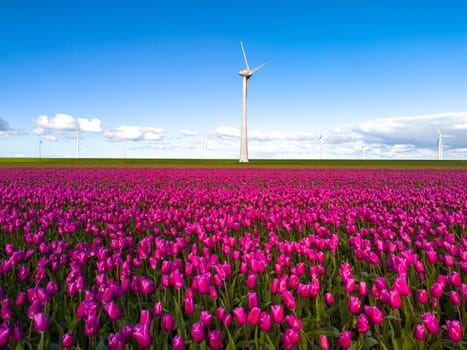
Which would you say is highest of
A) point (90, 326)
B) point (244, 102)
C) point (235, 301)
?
point (244, 102)

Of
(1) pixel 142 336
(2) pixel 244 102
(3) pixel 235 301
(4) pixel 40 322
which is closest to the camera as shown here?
(1) pixel 142 336

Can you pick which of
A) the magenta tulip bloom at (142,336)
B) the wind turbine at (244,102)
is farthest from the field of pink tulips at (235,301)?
the wind turbine at (244,102)

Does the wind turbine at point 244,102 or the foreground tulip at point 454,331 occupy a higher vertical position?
the wind turbine at point 244,102

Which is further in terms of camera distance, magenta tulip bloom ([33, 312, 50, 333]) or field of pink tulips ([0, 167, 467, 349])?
field of pink tulips ([0, 167, 467, 349])

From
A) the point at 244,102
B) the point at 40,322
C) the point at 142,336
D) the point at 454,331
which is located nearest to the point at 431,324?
the point at 454,331

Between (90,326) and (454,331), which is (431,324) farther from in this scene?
(90,326)

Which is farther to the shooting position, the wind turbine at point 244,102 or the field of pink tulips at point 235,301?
the wind turbine at point 244,102

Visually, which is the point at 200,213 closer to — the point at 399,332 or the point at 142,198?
the point at 142,198

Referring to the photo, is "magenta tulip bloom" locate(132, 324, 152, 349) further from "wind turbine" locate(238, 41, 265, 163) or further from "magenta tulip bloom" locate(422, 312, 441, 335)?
"wind turbine" locate(238, 41, 265, 163)

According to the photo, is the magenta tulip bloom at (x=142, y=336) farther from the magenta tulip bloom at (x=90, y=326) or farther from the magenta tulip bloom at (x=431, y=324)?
the magenta tulip bloom at (x=431, y=324)

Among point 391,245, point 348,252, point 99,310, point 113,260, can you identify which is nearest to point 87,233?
point 113,260

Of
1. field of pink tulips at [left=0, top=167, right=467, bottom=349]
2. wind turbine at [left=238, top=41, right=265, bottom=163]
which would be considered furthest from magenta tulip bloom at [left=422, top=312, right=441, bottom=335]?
wind turbine at [left=238, top=41, right=265, bottom=163]

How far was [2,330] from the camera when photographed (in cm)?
261

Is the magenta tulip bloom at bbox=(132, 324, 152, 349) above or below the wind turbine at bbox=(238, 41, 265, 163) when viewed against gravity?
below
